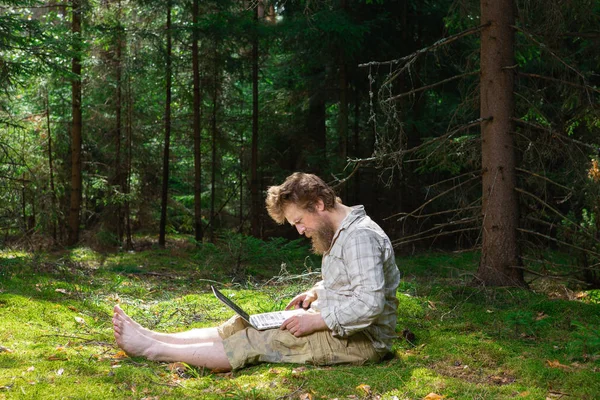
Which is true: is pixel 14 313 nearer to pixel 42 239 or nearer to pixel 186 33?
pixel 42 239

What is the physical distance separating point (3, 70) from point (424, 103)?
9956mm

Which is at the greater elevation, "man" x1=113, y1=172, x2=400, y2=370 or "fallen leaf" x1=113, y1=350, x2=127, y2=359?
"man" x1=113, y1=172, x2=400, y2=370

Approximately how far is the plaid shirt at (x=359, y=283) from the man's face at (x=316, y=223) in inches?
2.8

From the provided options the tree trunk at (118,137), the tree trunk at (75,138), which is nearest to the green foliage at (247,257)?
the tree trunk at (75,138)

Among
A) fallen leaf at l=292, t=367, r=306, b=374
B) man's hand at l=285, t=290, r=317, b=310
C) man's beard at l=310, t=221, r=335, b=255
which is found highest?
man's beard at l=310, t=221, r=335, b=255

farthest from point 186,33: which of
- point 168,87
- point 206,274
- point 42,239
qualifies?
point 206,274

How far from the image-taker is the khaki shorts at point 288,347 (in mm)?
4047

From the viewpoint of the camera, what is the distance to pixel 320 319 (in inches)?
155

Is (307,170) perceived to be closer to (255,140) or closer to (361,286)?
(255,140)

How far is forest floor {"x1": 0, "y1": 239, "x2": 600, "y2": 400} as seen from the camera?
364cm

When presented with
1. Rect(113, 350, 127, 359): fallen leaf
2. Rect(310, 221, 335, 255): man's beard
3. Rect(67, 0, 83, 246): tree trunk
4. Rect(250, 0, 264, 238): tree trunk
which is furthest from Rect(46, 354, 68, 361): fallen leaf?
Rect(250, 0, 264, 238): tree trunk

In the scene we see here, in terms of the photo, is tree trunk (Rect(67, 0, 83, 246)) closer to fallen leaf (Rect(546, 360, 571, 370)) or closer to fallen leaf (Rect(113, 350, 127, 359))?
fallen leaf (Rect(113, 350, 127, 359))

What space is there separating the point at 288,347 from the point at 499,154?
3533 mm

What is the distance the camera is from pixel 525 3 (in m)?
7.08
